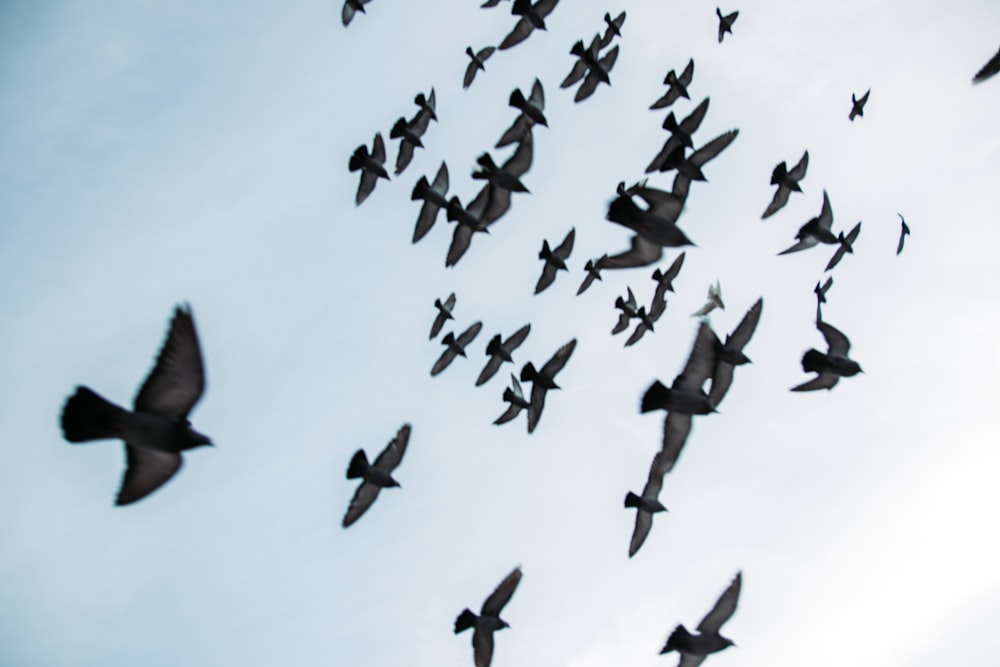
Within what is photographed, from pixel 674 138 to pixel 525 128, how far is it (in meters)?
3.09

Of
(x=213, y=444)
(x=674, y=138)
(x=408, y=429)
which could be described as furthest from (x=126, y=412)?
(x=674, y=138)

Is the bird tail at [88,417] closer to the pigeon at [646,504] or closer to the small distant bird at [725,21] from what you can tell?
the pigeon at [646,504]

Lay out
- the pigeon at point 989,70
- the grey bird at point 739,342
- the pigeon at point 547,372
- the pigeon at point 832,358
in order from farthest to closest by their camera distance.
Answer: the pigeon at point 547,372
the pigeon at point 832,358
the grey bird at point 739,342
the pigeon at point 989,70

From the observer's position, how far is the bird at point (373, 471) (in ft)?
44.2

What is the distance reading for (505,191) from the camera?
13477mm

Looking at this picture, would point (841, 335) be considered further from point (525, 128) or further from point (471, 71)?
point (471, 71)

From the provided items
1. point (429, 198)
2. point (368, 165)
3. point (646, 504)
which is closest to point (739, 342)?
point (646, 504)

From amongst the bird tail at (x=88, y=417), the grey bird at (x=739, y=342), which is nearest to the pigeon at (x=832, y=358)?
the grey bird at (x=739, y=342)

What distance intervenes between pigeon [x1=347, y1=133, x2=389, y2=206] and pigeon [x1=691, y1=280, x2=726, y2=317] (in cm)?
754

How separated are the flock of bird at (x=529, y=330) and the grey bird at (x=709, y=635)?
22mm

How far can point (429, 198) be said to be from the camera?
49.7 ft

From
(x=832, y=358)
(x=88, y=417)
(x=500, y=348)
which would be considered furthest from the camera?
(x=500, y=348)

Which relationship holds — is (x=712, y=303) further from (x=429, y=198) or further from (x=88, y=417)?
(x=88, y=417)

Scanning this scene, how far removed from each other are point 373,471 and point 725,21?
14.2 m
